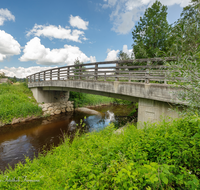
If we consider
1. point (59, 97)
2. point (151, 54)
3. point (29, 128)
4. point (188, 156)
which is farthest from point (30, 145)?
point (151, 54)

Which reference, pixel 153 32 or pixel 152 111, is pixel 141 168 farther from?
pixel 153 32

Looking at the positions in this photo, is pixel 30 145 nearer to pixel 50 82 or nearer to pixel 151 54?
pixel 50 82

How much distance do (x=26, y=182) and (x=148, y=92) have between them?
562 centimetres

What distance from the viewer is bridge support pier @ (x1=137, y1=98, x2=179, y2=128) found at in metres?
5.30

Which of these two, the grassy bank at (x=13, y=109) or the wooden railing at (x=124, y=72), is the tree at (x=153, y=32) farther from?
the grassy bank at (x=13, y=109)

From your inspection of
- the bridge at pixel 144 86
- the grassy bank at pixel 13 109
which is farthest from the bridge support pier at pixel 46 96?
the bridge at pixel 144 86

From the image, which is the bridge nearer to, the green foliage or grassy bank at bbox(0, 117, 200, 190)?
grassy bank at bbox(0, 117, 200, 190)

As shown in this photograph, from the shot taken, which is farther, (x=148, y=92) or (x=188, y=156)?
(x=148, y=92)

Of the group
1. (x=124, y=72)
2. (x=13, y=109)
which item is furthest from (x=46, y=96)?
(x=124, y=72)

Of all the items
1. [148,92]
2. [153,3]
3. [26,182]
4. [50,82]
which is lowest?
[26,182]

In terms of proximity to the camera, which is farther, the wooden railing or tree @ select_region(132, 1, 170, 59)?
tree @ select_region(132, 1, 170, 59)

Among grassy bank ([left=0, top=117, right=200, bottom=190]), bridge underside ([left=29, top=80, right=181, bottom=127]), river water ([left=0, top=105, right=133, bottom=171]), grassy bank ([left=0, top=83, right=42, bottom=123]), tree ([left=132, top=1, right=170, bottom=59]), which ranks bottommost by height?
river water ([left=0, top=105, right=133, bottom=171])

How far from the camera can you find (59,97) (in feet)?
59.9

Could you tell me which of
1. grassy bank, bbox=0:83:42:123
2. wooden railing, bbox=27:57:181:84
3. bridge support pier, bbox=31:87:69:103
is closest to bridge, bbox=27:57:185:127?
wooden railing, bbox=27:57:181:84
